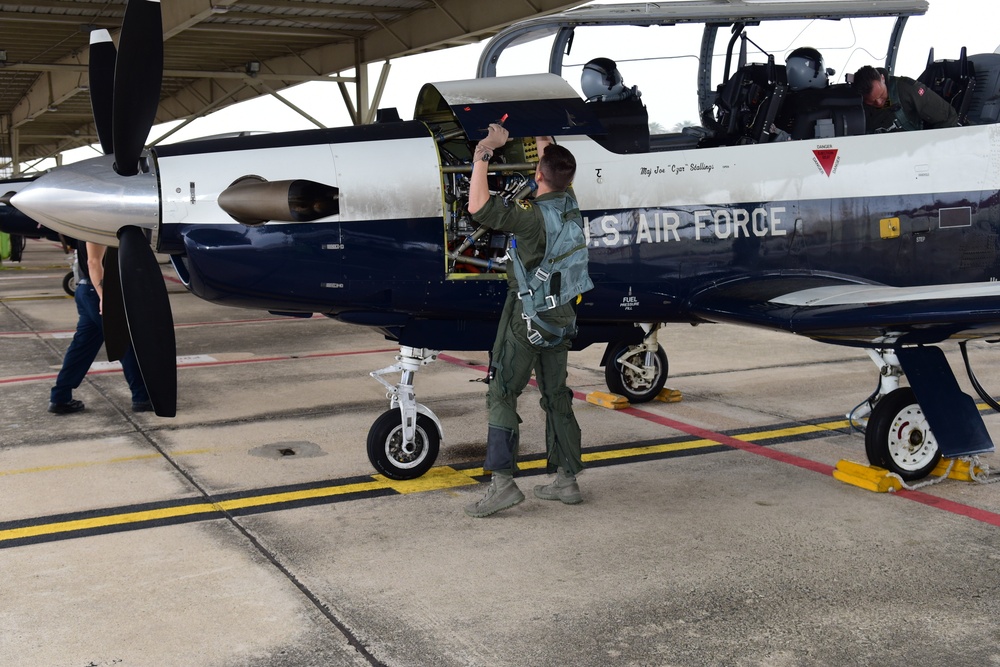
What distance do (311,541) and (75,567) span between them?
1.06m

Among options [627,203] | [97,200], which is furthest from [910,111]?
[97,200]

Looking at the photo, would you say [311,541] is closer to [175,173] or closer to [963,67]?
[175,173]

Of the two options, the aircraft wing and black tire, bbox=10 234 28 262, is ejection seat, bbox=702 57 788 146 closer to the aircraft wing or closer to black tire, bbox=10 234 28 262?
the aircraft wing

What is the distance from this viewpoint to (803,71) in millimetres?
6359

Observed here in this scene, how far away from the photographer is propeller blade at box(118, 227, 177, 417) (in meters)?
5.33

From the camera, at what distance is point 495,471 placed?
5133 mm

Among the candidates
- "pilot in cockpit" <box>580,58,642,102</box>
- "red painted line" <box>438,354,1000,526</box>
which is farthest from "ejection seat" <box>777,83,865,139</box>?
"red painted line" <box>438,354,1000,526</box>

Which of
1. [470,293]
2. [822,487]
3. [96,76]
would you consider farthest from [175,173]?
[822,487]

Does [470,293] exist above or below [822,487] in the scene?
above

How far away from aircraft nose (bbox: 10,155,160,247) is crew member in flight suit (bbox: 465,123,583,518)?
183 centimetres

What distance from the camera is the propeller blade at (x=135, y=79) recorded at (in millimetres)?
5172

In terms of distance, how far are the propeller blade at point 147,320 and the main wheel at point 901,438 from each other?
3.96 m

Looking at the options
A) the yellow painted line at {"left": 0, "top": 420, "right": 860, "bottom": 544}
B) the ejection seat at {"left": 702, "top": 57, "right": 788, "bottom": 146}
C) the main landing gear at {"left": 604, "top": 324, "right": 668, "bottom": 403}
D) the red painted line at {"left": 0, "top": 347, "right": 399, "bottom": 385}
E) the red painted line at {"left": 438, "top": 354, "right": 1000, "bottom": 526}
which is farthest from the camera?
the red painted line at {"left": 0, "top": 347, "right": 399, "bottom": 385}

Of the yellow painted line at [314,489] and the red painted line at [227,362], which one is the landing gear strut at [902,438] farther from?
the red painted line at [227,362]
